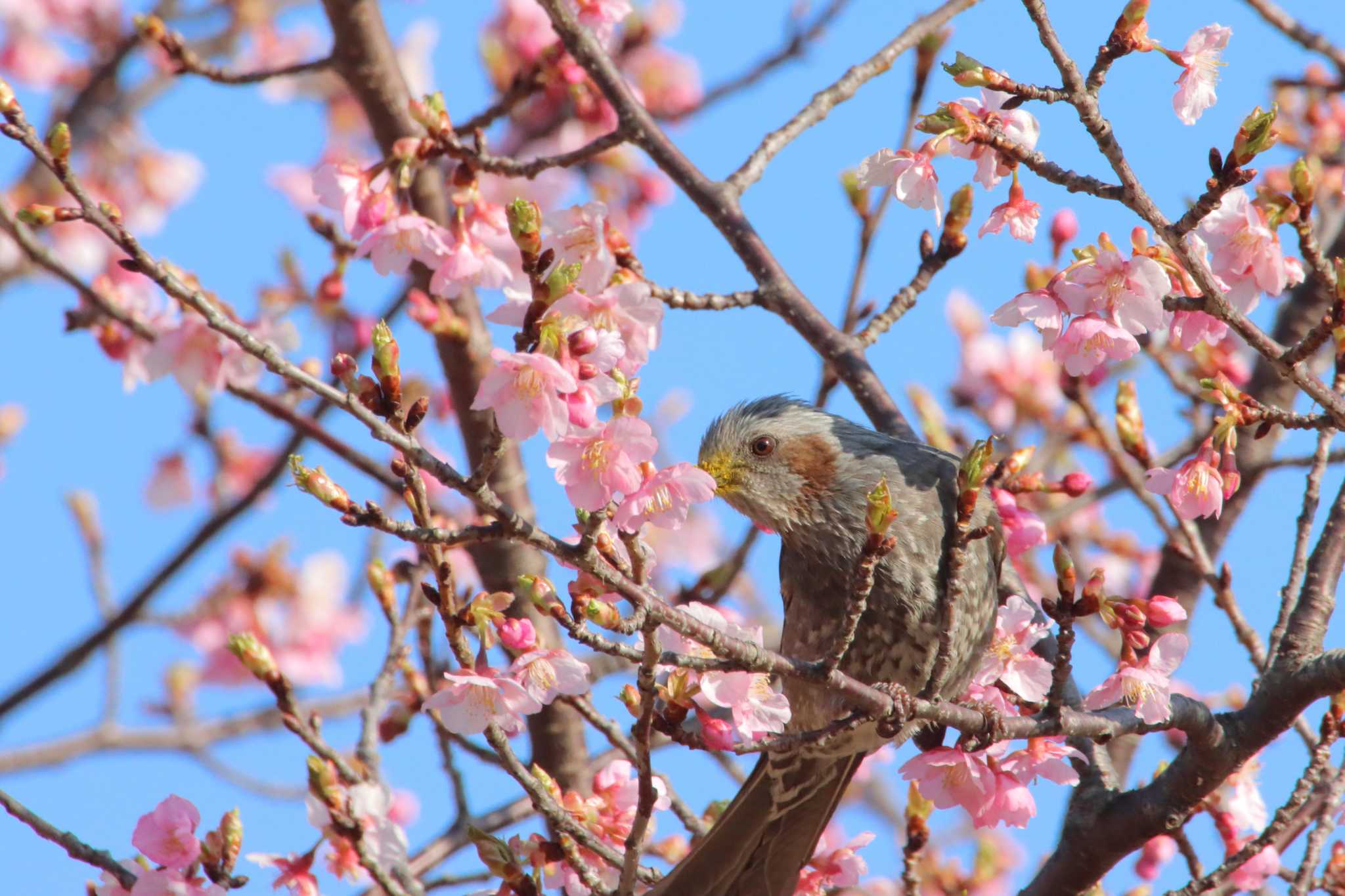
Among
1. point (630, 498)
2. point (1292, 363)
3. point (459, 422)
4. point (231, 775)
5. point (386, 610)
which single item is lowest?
point (630, 498)

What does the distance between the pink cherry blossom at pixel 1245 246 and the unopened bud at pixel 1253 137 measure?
1.39ft

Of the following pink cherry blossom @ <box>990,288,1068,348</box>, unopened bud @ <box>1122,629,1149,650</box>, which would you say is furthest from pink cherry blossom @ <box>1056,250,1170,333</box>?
unopened bud @ <box>1122,629,1149,650</box>

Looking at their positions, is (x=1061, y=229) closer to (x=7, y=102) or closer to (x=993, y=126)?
(x=993, y=126)

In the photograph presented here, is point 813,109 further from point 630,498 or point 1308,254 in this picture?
point 630,498

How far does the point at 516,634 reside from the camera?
2.40m

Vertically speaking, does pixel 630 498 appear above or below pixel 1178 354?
below

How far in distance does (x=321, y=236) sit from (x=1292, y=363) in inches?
105

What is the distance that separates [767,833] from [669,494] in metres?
1.42

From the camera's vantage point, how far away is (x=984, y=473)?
7.61 feet

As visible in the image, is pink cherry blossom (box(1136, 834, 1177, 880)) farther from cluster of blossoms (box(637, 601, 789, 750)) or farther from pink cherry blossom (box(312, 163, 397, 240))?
pink cherry blossom (box(312, 163, 397, 240))

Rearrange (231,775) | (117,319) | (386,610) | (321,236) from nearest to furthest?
(386,610)
(117,319)
(321,236)
(231,775)

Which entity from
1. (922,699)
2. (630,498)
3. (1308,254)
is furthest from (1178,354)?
(630,498)

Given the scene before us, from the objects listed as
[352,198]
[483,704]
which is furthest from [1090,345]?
[352,198]

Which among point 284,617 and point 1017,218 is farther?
point 284,617
